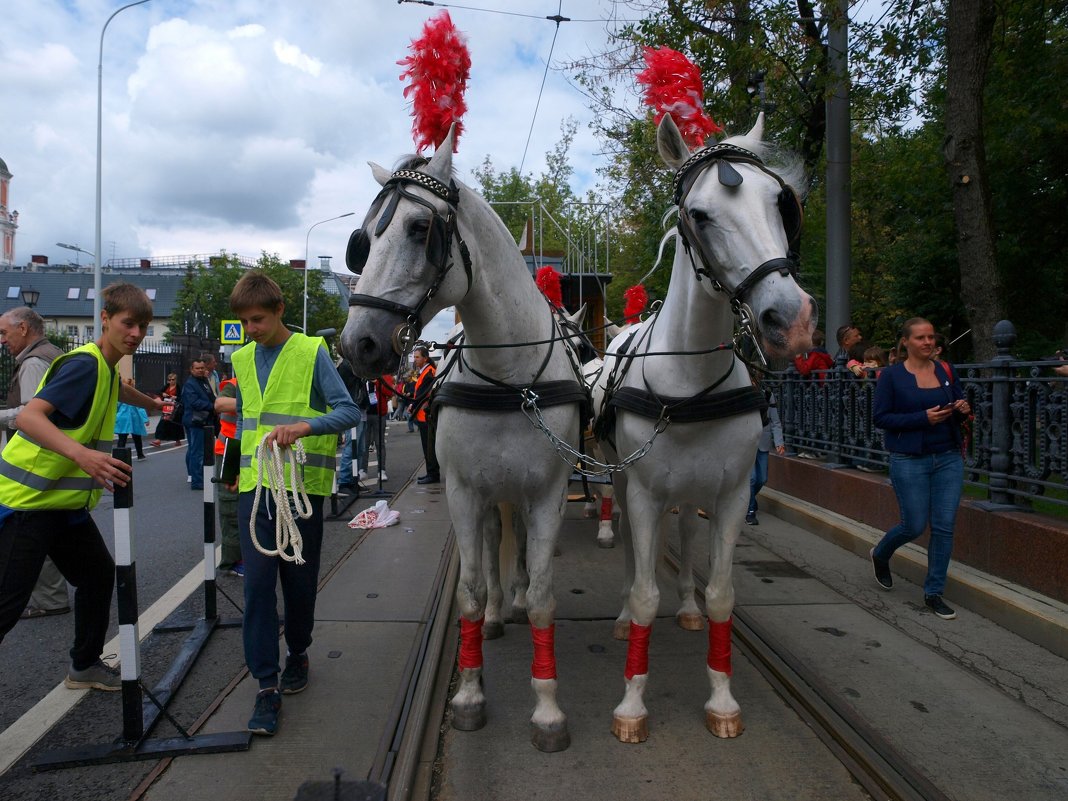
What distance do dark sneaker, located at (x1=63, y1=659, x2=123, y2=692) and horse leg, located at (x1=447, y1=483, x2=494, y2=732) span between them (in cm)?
188

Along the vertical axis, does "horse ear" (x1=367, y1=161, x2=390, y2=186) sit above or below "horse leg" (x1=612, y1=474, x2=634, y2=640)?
above

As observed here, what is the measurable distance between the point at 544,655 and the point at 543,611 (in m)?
0.20

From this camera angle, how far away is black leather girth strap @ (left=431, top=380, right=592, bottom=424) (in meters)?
3.12

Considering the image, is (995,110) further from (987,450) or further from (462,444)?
(462,444)

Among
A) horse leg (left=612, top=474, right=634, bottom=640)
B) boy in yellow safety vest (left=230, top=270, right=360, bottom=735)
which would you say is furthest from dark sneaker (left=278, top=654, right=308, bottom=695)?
horse leg (left=612, top=474, right=634, bottom=640)

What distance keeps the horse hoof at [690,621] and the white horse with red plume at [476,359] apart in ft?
5.24

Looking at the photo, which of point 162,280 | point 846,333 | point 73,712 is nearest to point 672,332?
point 73,712

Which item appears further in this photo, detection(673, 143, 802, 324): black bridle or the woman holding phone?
the woman holding phone

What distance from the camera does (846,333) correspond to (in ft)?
27.1

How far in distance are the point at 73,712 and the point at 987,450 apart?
A: 6.13 metres

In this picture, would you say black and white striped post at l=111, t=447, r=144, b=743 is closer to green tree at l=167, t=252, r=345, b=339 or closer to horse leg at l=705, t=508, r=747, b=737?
horse leg at l=705, t=508, r=747, b=737

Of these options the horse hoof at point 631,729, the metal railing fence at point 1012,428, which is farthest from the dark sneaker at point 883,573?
the horse hoof at point 631,729

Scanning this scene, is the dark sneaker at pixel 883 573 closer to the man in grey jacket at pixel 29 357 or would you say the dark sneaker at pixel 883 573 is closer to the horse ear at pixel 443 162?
the horse ear at pixel 443 162

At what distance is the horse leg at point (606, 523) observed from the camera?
6.76 metres
